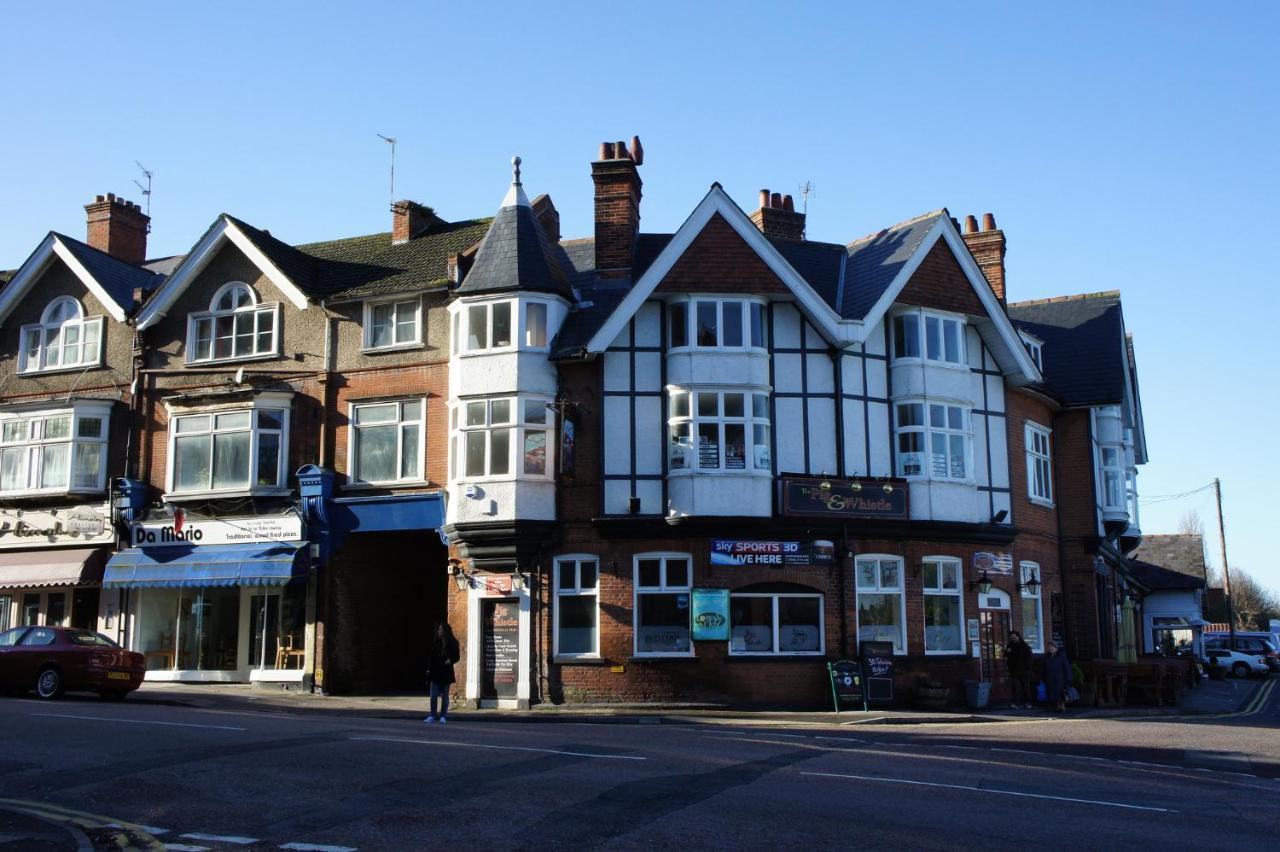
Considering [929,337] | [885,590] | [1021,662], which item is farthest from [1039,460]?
[885,590]

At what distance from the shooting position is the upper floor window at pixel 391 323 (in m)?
27.9

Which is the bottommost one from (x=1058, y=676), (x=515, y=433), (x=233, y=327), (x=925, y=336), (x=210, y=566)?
(x=1058, y=676)

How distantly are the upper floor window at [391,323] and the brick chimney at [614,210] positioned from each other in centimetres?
444

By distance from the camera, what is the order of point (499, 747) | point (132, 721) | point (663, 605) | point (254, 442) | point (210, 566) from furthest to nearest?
point (254, 442), point (210, 566), point (663, 605), point (132, 721), point (499, 747)

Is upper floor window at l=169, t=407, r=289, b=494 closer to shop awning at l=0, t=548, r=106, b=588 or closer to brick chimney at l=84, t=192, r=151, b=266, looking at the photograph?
shop awning at l=0, t=548, r=106, b=588

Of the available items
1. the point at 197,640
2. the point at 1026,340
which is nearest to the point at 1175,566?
the point at 1026,340

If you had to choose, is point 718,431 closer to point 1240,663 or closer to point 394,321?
point 394,321

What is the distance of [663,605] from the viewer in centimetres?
2511

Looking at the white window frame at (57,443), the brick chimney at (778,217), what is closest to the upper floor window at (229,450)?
the white window frame at (57,443)

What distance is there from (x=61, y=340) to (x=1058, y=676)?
25.9 m

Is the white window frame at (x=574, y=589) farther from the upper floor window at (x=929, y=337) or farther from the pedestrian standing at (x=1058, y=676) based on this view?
the pedestrian standing at (x=1058, y=676)

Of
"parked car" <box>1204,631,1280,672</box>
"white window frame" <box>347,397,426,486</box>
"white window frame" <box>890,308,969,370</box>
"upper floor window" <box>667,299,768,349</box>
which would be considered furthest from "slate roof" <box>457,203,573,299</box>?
"parked car" <box>1204,631,1280,672</box>

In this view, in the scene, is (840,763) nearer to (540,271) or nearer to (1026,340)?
(540,271)

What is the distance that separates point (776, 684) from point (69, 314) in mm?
20627
